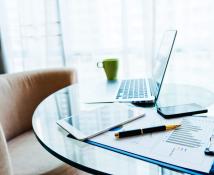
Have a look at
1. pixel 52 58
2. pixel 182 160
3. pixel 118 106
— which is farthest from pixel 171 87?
pixel 52 58

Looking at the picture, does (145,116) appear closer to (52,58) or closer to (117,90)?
(117,90)

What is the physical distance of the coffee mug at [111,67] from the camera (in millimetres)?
1403

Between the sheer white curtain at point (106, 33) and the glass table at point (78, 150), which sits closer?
the glass table at point (78, 150)

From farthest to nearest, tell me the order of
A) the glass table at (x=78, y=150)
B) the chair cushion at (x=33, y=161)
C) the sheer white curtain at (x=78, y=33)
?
1. the sheer white curtain at (x=78, y=33)
2. the chair cushion at (x=33, y=161)
3. the glass table at (x=78, y=150)

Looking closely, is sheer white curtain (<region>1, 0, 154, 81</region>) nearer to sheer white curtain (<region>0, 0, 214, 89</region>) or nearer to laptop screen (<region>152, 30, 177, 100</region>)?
sheer white curtain (<region>0, 0, 214, 89</region>)

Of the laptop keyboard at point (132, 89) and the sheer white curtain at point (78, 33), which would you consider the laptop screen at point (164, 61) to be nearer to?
the laptop keyboard at point (132, 89)

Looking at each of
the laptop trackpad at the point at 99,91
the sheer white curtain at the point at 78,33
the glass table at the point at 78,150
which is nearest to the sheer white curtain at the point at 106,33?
the sheer white curtain at the point at 78,33

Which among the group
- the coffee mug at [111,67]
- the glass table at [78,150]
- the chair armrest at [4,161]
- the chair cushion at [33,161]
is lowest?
the chair cushion at [33,161]

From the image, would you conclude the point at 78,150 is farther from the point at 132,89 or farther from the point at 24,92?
the point at 24,92

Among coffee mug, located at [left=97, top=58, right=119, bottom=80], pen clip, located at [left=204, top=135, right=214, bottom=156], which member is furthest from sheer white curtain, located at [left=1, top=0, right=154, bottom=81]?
pen clip, located at [left=204, top=135, right=214, bottom=156]

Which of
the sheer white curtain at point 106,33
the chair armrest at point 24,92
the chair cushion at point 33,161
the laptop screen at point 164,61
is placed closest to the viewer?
the laptop screen at point 164,61

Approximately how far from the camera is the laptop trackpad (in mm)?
1053

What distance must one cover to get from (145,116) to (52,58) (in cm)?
155

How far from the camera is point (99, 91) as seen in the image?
3.94 feet
